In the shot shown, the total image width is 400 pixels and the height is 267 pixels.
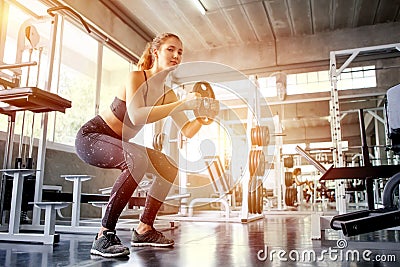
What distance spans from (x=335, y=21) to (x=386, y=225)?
508 cm

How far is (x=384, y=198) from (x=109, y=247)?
4.61 ft

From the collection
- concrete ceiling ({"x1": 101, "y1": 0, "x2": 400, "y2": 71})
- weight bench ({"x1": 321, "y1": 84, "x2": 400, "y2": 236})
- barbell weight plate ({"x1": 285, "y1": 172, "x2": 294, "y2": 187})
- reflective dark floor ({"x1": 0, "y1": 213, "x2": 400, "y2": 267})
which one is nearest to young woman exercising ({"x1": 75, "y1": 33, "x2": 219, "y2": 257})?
reflective dark floor ({"x1": 0, "y1": 213, "x2": 400, "y2": 267})

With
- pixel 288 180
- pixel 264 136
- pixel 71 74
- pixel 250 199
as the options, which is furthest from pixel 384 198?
pixel 288 180

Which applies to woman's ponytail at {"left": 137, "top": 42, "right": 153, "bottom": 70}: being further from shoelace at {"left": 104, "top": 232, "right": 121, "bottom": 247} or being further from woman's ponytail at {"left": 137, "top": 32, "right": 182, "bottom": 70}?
shoelace at {"left": 104, "top": 232, "right": 121, "bottom": 247}

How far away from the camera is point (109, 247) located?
5.11ft

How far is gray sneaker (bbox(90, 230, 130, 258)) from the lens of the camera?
153cm

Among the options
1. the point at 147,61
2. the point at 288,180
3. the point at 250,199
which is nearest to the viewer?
the point at 147,61

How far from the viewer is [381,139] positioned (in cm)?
895

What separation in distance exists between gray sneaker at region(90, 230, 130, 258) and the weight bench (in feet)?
3.06

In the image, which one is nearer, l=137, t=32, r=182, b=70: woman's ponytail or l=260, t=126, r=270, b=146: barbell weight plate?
l=137, t=32, r=182, b=70: woman's ponytail

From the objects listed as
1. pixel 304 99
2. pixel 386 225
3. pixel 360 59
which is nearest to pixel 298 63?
pixel 304 99

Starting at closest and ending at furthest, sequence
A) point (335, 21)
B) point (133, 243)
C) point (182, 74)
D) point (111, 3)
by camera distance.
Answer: point (133, 243) < point (111, 3) < point (335, 21) < point (182, 74)

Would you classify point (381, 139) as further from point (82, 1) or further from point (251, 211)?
point (82, 1)

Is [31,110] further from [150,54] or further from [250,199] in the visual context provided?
[250,199]
